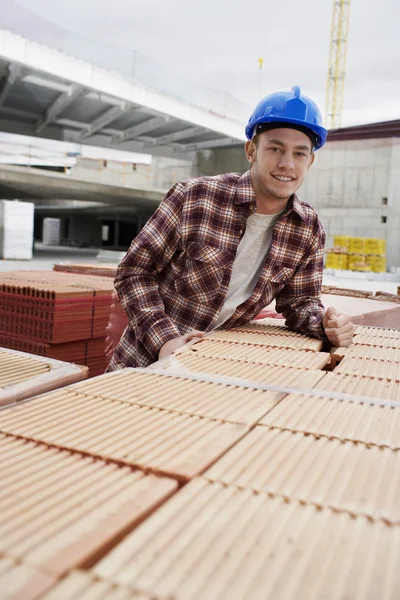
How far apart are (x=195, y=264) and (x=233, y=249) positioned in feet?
0.73

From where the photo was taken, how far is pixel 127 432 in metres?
1.26

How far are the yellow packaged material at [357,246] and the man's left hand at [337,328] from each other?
17865 mm

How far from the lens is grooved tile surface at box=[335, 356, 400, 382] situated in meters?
1.93

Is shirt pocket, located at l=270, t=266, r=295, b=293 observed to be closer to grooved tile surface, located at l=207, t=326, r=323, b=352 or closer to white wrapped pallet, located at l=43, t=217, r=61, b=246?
grooved tile surface, located at l=207, t=326, r=323, b=352

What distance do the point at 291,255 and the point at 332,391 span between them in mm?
1309

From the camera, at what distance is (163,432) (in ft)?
4.17

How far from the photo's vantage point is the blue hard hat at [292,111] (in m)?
2.46

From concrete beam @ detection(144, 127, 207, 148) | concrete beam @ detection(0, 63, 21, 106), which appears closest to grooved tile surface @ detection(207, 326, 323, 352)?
concrete beam @ detection(0, 63, 21, 106)

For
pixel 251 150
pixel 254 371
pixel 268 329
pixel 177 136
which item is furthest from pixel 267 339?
pixel 177 136

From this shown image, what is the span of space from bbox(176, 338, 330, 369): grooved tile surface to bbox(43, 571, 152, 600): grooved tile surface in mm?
1275

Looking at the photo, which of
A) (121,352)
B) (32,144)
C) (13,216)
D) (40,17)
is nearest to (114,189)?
(32,144)

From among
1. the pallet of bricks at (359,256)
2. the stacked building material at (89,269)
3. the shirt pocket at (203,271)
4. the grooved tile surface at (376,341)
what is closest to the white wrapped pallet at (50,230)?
the pallet of bricks at (359,256)

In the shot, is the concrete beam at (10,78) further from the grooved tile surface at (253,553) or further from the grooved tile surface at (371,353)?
the grooved tile surface at (253,553)

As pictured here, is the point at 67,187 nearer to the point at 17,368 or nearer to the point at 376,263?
the point at 376,263
